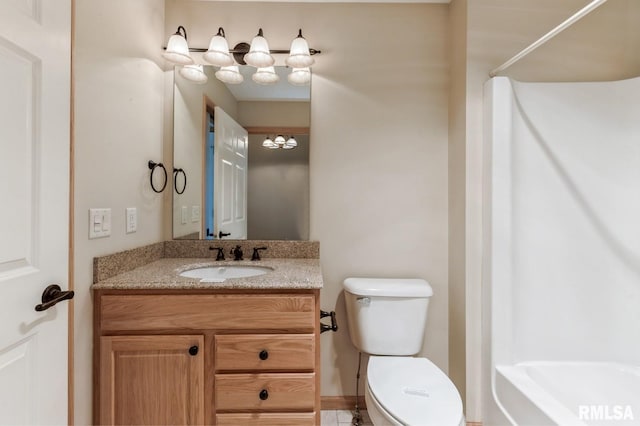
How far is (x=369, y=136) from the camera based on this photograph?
1851 millimetres

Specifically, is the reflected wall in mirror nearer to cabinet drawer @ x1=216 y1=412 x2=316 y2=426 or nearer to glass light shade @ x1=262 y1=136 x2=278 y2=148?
glass light shade @ x1=262 y1=136 x2=278 y2=148

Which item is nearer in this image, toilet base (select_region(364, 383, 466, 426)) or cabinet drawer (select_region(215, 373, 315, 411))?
toilet base (select_region(364, 383, 466, 426))

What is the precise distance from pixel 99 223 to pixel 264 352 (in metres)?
0.84

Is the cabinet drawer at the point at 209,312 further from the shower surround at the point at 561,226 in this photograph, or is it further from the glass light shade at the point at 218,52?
the glass light shade at the point at 218,52

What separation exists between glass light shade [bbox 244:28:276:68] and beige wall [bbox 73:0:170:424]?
0.53 m

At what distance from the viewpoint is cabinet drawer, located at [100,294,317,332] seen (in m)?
1.24

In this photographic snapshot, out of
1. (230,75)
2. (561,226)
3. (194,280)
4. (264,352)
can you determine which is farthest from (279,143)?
(561,226)

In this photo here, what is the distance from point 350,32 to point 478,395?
6.82 feet

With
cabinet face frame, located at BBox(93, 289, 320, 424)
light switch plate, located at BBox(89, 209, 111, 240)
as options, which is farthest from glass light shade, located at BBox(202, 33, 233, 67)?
cabinet face frame, located at BBox(93, 289, 320, 424)

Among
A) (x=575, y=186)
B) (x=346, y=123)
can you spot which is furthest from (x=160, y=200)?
(x=575, y=186)

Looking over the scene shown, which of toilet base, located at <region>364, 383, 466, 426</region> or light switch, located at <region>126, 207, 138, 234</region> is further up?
light switch, located at <region>126, 207, 138, 234</region>

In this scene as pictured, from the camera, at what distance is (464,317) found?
→ 1.61m

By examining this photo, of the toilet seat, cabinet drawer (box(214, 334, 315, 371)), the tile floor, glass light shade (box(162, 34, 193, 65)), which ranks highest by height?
glass light shade (box(162, 34, 193, 65))

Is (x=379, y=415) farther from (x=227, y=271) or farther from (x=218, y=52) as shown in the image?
(x=218, y=52)
